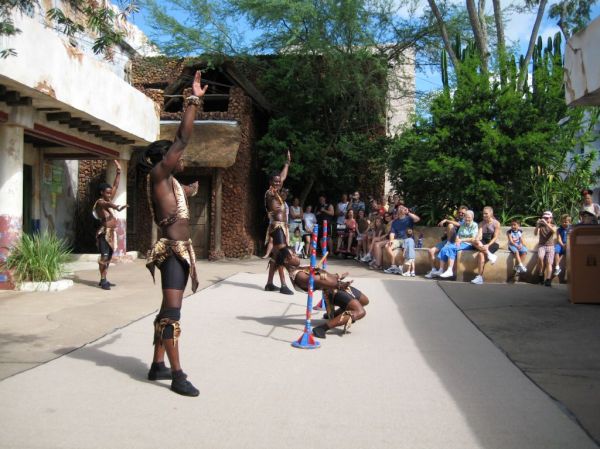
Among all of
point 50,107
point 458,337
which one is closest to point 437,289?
point 458,337

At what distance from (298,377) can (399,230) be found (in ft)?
29.6

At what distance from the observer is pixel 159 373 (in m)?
4.79

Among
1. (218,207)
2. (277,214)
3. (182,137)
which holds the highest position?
(182,137)

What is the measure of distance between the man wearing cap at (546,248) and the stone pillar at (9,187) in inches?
374

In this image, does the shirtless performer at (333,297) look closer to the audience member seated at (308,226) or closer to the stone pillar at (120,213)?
the stone pillar at (120,213)

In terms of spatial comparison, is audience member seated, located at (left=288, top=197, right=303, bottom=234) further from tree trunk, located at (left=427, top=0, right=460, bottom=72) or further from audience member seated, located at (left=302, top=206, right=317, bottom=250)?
tree trunk, located at (left=427, top=0, right=460, bottom=72)

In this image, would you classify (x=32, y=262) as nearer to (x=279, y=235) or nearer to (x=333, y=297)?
(x=279, y=235)

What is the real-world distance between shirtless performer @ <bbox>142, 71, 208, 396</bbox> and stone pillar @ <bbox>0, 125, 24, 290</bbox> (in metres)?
6.22

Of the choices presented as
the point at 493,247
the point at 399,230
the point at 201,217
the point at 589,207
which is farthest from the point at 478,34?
the point at 201,217

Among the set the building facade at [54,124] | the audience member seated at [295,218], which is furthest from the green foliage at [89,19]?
the audience member seated at [295,218]

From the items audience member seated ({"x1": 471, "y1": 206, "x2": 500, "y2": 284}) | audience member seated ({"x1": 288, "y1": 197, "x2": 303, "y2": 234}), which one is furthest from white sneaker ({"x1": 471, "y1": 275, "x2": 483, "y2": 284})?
audience member seated ({"x1": 288, "y1": 197, "x2": 303, "y2": 234})

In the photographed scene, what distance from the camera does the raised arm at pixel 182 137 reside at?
4.49 m

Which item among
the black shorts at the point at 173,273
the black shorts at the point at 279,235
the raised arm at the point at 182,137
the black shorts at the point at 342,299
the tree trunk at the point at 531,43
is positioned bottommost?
the black shorts at the point at 342,299

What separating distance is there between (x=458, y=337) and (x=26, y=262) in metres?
6.89
